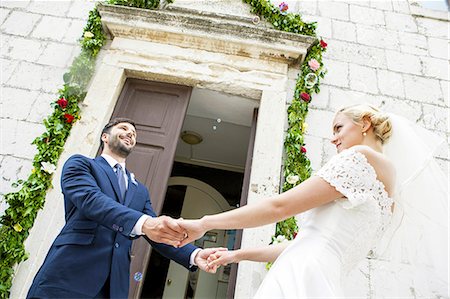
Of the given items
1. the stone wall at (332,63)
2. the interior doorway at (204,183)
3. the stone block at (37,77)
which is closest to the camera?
the stone wall at (332,63)

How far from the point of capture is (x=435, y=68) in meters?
3.92

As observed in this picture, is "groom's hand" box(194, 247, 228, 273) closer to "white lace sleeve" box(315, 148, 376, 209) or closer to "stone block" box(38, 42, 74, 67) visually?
"white lace sleeve" box(315, 148, 376, 209)

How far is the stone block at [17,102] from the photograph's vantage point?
11.0ft

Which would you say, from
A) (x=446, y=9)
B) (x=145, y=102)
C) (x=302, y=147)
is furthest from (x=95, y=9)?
(x=446, y=9)

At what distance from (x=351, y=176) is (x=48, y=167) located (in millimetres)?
2487

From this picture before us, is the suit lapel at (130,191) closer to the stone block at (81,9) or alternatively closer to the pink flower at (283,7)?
the stone block at (81,9)

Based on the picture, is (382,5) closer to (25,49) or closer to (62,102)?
(62,102)

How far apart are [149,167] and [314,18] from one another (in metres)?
2.64

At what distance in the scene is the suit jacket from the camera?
5.49ft

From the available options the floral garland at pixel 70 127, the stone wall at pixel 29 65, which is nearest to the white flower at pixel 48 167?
the floral garland at pixel 70 127

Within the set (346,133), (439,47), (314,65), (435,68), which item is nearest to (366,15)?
(439,47)

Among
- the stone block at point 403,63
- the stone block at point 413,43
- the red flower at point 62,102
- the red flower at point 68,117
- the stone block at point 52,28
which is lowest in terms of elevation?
the red flower at point 68,117

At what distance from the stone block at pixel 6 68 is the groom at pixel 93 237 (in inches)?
85.4

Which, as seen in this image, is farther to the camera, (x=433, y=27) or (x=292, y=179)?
(x=433, y=27)
